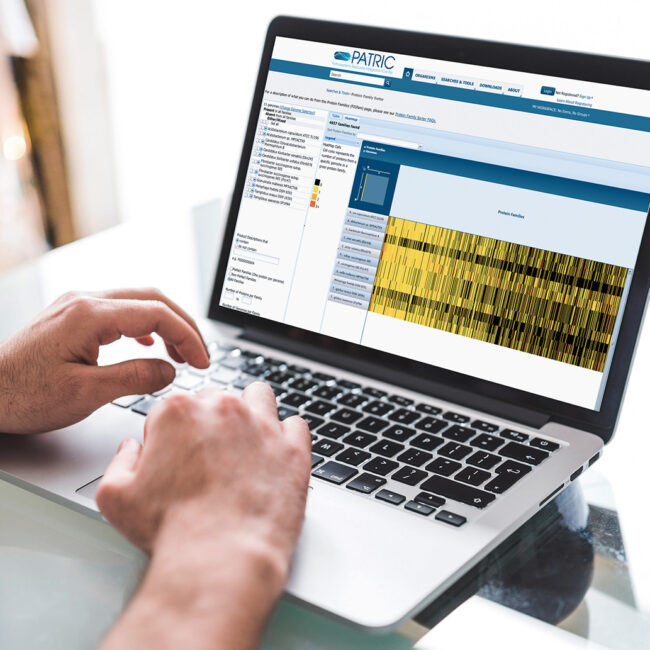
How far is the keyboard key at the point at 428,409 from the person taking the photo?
87 cm

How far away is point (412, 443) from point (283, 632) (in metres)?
0.25

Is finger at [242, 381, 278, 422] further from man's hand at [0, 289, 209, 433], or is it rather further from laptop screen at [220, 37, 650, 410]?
laptop screen at [220, 37, 650, 410]

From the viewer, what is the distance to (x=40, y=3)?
2250 millimetres

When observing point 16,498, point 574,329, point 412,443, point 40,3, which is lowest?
point 16,498

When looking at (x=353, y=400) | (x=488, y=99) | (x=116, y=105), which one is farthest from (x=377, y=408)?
(x=116, y=105)

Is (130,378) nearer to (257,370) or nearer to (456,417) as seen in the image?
(257,370)

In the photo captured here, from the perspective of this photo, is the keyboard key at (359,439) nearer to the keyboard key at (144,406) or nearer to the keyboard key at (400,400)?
the keyboard key at (400,400)

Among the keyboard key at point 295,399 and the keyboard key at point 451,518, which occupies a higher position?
the keyboard key at point 295,399

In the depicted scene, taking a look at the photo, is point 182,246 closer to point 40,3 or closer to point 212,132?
point 212,132

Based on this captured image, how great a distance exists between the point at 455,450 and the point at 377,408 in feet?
0.37

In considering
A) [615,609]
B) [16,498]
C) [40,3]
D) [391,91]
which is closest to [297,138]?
[391,91]

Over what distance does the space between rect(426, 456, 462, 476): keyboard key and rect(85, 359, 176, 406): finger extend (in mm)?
266

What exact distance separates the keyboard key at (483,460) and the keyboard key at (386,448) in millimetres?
67

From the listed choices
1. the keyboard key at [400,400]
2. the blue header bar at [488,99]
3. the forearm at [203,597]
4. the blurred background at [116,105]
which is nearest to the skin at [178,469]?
the forearm at [203,597]
